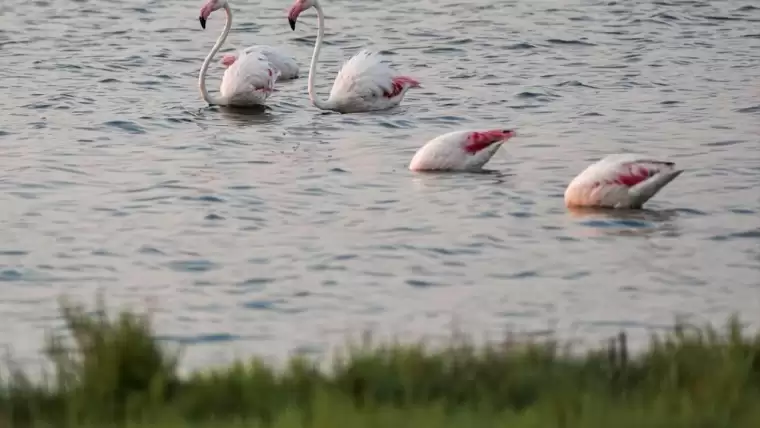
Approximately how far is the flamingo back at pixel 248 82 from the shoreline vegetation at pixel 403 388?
32.7 ft

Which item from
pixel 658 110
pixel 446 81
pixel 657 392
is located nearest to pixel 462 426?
pixel 657 392

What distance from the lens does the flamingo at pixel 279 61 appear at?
18688mm

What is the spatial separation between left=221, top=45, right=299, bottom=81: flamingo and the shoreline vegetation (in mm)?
11735

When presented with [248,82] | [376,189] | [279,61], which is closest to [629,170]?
[376,189]

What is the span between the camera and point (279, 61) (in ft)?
62.2

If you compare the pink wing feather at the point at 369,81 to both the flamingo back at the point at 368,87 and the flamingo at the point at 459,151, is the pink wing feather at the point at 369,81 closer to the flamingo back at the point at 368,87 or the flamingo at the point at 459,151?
the flamingo back at the point at 368,87

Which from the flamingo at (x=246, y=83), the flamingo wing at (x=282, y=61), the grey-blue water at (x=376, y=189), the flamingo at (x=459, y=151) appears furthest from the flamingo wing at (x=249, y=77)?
the flamingo at (x=459, y=151)

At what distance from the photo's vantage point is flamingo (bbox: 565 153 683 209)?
11.7 m

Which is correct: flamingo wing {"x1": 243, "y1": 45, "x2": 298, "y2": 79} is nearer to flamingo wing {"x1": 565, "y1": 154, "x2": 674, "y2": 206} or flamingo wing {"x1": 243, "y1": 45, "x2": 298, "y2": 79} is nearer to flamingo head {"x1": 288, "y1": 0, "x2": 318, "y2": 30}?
flamingo head {"x1": 288, "y1": 0, "x2": 318, "y2": 30}

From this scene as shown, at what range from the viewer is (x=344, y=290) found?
9.57 meters

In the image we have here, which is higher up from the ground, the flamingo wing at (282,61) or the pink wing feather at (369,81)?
the pink wing feather at (369,81)

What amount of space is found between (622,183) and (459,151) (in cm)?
210

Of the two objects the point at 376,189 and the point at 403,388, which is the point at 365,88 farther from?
the point at 403,388

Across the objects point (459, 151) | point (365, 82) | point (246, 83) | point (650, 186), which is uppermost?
point (650, 186)
